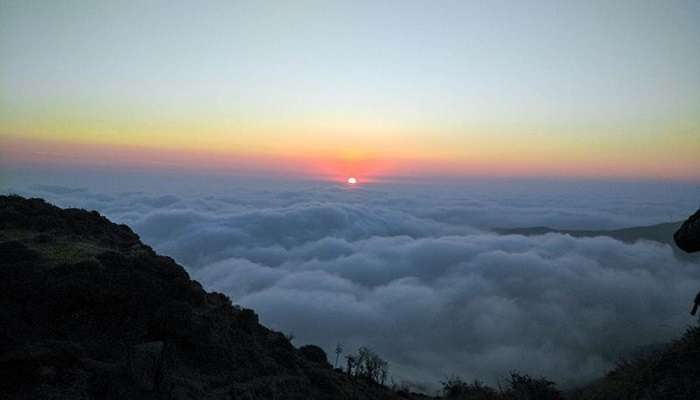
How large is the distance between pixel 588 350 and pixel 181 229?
13580cm

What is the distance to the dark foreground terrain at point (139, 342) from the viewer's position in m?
9.51

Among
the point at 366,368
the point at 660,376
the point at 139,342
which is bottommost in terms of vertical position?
the point at 366,368

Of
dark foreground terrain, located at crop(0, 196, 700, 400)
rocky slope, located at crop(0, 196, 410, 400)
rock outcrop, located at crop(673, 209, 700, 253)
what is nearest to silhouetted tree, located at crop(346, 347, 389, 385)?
dark foreground terrain, located at crop(0, 196, 700, 400)

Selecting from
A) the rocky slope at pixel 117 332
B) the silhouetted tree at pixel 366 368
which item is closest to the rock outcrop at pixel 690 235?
the rocky slope at pixel 117 332

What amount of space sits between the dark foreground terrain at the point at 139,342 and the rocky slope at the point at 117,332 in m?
0.04

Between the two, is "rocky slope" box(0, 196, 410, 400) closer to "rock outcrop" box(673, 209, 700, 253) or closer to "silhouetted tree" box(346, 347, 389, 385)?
"silhouetted tree" box(346, 347, 389, 385)

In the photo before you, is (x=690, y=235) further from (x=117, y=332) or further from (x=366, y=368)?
(x=366, y=368)

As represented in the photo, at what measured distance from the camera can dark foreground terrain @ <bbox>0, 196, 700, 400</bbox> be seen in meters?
9.51

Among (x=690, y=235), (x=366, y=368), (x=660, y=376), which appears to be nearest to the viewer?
(x=660, y=376)

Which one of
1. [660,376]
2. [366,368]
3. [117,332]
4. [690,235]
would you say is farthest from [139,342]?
[690,235]

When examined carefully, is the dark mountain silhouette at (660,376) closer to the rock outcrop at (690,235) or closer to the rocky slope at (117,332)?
the rock outcrop at (690,235)

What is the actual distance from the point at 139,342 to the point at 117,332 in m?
1.02

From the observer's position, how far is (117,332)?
522 inches

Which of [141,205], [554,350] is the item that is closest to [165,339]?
[554,350]
